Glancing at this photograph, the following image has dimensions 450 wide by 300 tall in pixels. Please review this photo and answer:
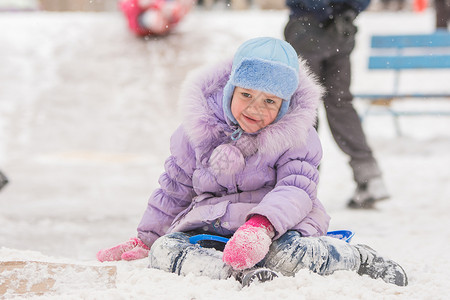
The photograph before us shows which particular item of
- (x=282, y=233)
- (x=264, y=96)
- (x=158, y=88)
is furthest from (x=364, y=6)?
(x=158, y=88)

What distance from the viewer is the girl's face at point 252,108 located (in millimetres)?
2262

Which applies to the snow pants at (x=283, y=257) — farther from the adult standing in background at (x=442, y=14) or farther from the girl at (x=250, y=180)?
the adult standing in background at (x=442, y=14)

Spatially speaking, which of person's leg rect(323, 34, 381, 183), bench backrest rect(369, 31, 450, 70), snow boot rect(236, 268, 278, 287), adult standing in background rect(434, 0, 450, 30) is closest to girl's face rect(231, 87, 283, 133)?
snow boot rect(236, 268, 278, 287)

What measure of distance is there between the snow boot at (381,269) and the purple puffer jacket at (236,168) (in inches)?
7.7

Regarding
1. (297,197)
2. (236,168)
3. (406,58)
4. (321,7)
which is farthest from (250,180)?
(406,58)

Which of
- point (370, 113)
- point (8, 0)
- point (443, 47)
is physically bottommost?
point (370, 113)

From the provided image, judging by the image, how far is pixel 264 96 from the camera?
2.27m

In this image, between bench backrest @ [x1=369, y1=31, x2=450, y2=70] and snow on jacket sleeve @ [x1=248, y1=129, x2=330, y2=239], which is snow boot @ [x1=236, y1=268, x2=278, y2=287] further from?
bench backrest @ [x1=369, y1=31, x2=450, y2=70]

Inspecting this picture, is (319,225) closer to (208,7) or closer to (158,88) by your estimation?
(158,88)

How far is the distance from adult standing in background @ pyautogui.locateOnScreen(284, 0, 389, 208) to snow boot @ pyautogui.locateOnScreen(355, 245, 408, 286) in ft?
5.73

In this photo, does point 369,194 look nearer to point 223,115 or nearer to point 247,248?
point 223,115

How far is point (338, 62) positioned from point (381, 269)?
2.03 m

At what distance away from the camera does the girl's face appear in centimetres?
226

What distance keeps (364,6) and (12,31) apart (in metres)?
9.74
